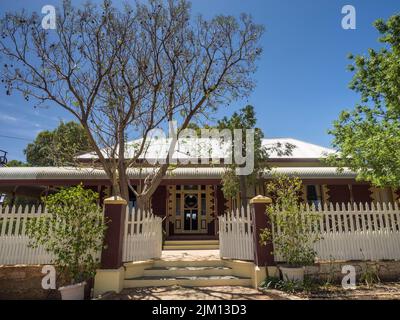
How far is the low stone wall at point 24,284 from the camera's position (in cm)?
586

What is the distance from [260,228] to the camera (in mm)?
6473

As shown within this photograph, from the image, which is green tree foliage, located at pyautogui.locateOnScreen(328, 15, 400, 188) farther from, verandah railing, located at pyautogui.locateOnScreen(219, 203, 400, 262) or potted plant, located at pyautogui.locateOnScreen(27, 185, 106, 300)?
potted plant, located at pyautogui.locateOnScreen(27, 185, 106, 300)

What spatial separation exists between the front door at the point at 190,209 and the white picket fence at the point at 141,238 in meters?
6.02

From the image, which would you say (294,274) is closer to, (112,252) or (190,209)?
(112,252)

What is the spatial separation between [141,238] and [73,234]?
191 centimetres

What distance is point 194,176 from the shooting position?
41.5ft

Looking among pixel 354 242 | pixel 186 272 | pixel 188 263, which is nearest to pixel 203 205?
pixel 188 263

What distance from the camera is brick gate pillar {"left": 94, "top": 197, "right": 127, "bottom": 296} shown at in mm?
5879

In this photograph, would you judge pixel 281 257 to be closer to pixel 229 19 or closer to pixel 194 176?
pixel 194 176

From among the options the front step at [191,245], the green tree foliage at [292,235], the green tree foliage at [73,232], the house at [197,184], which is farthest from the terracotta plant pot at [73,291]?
the house at [197,184]

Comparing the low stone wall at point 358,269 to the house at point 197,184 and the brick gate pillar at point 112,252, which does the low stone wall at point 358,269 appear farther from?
the house at point 197,184

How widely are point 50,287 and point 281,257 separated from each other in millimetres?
5252
